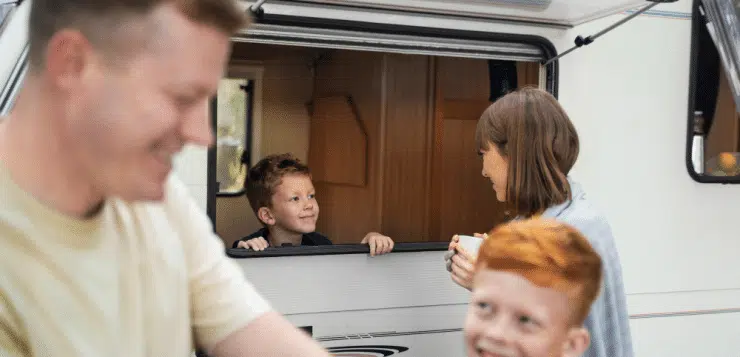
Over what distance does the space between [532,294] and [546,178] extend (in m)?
1.00

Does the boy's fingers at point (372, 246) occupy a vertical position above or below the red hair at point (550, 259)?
below

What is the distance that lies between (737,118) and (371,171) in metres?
3.04

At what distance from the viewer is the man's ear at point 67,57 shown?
1073 mm

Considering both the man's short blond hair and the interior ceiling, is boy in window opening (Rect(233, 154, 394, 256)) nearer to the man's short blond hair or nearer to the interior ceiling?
the interior ceiling

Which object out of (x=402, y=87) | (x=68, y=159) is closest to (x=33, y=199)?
(x=68, y=159)

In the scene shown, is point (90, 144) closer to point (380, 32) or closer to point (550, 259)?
point (550, 259)

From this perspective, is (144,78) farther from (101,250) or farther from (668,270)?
(668,270)

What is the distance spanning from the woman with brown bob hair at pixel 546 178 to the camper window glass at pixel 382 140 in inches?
86.0

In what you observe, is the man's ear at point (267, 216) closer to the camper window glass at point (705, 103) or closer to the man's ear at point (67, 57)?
the camper window glass at point (705, 103)

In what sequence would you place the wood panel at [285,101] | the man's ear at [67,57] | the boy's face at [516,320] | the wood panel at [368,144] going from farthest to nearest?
the wood panel at [285,101]
the wood panel at [368,144]
the boy's face at [516,320]
the man's ear at [67,57]

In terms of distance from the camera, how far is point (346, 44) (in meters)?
3.11

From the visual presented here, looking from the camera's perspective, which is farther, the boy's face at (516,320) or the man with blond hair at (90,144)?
the boy's face at (516,320)

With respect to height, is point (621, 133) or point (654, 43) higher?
point (654, 43)

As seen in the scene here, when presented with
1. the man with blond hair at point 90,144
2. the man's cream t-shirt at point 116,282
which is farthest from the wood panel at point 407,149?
the man with blond hair at point 90,144
